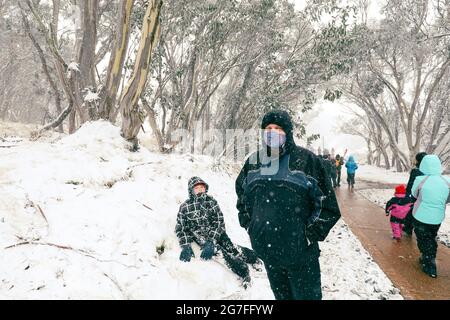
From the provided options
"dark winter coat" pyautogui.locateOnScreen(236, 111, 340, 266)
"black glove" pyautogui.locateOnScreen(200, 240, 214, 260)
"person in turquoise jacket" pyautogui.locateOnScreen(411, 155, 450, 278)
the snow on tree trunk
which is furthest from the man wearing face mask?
the snow on tree trunk

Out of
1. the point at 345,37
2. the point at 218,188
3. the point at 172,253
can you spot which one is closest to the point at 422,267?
the point at 172,253

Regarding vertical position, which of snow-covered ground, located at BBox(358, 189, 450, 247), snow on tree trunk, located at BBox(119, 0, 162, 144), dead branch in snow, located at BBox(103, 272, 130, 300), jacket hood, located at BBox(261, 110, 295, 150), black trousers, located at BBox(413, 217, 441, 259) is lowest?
snow-covered ground, located at BBox(358, 189, 450, 247)

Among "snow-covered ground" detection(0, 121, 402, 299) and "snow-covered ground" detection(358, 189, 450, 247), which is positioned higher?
"snow-covered ground" detection(0, 121, 402, 299)

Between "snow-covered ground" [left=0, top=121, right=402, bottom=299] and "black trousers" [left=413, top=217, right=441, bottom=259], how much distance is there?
719mm

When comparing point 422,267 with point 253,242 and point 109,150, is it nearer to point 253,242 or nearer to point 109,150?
point 253,242

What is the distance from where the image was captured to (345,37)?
12992mm

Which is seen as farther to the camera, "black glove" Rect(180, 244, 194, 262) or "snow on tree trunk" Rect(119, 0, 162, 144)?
"snow on tree trunk" Rect(119, 0, 162, 144)

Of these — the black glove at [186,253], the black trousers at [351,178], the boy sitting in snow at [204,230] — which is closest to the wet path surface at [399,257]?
the boy sitting in snow at [204,230]

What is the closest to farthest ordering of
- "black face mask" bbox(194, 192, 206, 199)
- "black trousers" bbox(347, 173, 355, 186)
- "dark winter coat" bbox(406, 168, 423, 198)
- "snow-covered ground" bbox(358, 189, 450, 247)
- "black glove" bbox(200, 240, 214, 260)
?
"black glove" bbox(200, 240, 214, 260), "black face mask" bbox(194, 192, 206, 199), "dark winter coat" bbox(406, 168, 423, 198), "snow-covered ground" bbox(358, 189, 450, 247), "black trousers" bbox(347, 173, 355, 186)

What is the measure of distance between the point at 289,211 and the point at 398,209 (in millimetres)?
4863

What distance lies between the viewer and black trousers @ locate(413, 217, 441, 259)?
482cm

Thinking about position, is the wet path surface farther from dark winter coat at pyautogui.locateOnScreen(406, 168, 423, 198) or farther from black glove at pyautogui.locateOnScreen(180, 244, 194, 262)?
black glove at pyautogui.locateOnScreen(180, 244, 194, 262)

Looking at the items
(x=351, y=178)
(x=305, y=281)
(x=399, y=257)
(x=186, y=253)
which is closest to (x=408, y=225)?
(x=399, y=257)

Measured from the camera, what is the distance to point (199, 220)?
5016 mm
